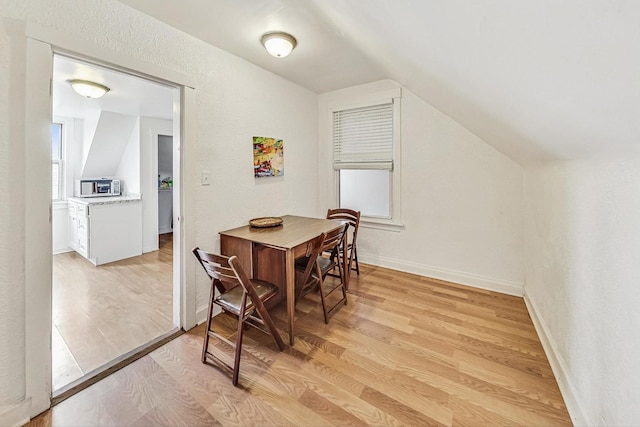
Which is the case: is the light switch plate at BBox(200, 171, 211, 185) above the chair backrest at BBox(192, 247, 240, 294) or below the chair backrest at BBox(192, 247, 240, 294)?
above

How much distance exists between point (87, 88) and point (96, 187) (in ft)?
7.41

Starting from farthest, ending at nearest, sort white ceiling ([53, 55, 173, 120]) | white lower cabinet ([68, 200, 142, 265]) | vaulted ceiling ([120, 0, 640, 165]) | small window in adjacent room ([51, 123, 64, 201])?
small window in adjacent room ([51, 123, 64, 201]) < white lower cabinet ([68, 200, 142, 265]) < white ceiling ([53, 55, 173, 120]) < vaulted ceiling ([120, 0, 640, 165])

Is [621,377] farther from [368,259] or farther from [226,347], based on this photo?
[368,259]

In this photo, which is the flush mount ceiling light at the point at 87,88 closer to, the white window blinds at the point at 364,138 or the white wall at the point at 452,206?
the white window blinds at the point at 364,138

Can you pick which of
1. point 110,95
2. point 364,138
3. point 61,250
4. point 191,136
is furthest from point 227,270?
point 61,250

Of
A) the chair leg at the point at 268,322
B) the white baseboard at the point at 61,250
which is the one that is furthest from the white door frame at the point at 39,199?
the white baseboard at the point at 61,250

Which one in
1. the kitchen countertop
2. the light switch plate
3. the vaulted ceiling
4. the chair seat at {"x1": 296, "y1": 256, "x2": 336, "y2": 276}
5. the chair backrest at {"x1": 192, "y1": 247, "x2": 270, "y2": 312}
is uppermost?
the vaulted ceiling

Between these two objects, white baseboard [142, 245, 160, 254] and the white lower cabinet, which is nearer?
the white lower cabinet

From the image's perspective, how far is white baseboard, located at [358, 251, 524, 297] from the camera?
2736mm

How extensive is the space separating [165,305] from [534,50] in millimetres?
3120

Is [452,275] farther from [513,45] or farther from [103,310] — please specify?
[103,310]

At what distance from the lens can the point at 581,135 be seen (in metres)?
1.01

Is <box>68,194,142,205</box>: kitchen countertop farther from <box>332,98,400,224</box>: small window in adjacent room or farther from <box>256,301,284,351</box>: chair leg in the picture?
<box>256,301,284,351</box>: chair leg

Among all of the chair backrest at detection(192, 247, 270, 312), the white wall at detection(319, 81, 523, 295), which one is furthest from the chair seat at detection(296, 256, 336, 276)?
the white wall at detection(319, 81, 523, 295)
